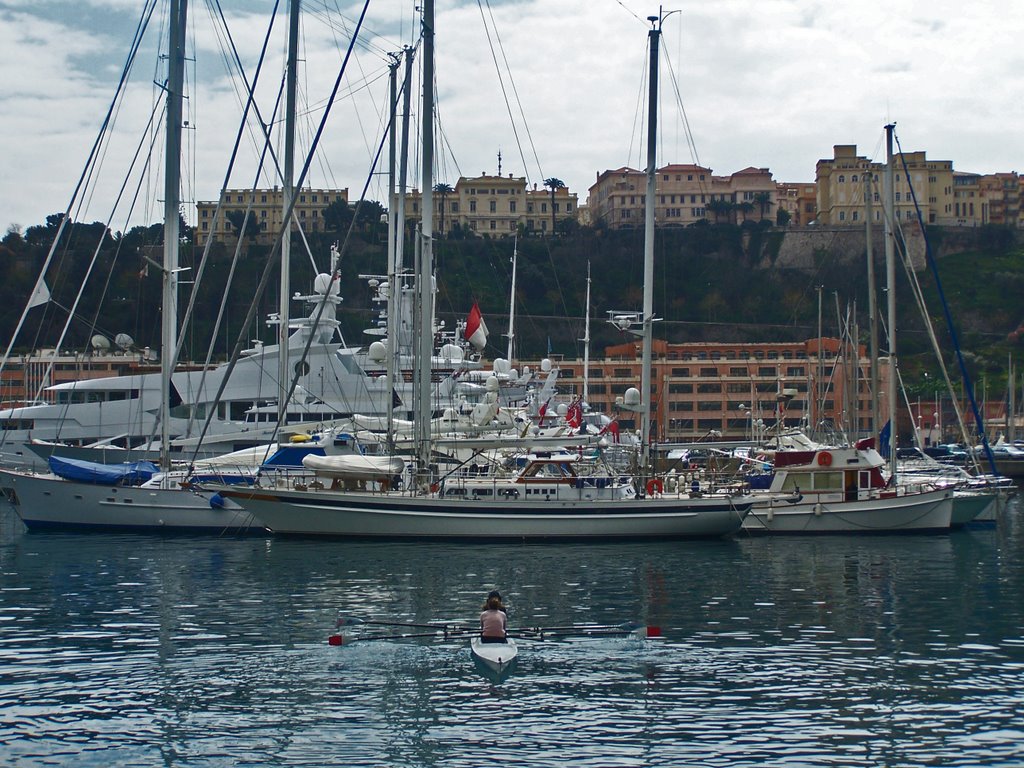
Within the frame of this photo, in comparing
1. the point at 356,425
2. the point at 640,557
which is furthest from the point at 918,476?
the point at 356,425

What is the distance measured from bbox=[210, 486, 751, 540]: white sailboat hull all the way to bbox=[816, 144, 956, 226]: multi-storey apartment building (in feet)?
406

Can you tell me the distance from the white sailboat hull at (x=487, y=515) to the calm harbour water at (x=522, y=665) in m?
2.42

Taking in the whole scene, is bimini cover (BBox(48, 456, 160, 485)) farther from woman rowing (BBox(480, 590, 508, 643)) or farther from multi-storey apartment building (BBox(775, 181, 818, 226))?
multi-storey apartment building (BBox(775, 181, 818, 226))

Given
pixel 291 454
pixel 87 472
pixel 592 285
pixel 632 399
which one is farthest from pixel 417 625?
pixel 592 285

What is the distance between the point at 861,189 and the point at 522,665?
473 feet

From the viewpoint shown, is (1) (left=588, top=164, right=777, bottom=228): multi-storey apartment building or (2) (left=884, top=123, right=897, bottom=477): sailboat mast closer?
(2) (left=884, top=123, right=897, bottom=477): sailboat mast

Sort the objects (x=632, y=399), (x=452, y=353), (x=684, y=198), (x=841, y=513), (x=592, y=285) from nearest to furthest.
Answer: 1. (x=841, y=513)
2. (x=632, y=399)
3. (x=452, y=353)
4. (x=592, y=285)
5. (x=684, y=198)

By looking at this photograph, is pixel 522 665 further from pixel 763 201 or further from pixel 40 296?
pixel 763 201

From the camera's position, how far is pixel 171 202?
4047 centimetres

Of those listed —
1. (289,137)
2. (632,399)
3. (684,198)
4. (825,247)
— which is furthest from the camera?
(684,198)

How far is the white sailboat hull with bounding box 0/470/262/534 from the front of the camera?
132 ft

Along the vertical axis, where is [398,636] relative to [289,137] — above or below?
below

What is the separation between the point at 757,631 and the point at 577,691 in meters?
6.19

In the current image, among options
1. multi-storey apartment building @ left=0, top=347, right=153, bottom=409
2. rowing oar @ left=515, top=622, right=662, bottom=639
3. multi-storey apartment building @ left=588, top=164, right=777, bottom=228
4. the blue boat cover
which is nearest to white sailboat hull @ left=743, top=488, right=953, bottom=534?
the blue boat cover
